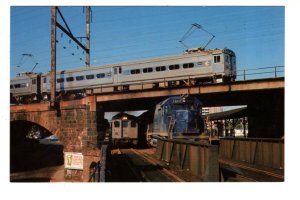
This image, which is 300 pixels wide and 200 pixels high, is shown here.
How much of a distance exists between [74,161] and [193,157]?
46.6 feet

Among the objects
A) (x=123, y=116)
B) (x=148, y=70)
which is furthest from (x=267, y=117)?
(x=123, y=116)

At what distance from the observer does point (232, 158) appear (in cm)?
1841

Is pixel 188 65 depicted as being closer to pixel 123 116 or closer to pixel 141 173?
pixel 123 116

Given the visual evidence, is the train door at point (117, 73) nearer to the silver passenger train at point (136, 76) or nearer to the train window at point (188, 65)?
the silver passenger train at point (136, 76)

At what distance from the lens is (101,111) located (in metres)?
25.8

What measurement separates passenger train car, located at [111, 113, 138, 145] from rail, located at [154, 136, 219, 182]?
12313 mm

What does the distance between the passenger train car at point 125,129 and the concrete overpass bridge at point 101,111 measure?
17.1ft

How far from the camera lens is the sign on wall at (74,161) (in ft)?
77.9

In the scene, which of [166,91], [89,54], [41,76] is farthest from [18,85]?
[166,91]

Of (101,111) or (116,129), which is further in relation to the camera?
(116,129)

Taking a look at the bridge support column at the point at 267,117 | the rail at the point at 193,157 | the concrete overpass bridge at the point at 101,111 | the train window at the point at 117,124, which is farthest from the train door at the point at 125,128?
the rail at the point at 193,157

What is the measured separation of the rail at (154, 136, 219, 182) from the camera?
10.1 meters

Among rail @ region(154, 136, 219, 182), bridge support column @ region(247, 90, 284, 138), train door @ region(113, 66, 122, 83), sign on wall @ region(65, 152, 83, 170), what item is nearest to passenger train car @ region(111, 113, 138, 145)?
train door @ region(113, 66, 122, 83)
